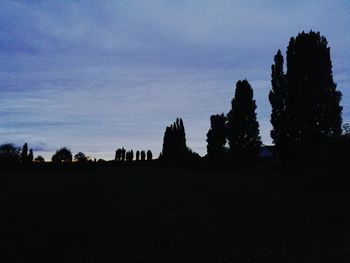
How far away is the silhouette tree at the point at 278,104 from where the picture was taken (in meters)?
43.0

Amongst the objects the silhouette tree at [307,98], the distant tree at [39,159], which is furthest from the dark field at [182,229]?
the distant tree at [39,159]

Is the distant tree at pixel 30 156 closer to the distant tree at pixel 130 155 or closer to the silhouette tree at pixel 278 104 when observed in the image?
the distant tree at pixel 130 155

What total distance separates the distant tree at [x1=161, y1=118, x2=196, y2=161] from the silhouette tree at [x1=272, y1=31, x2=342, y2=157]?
5721cm

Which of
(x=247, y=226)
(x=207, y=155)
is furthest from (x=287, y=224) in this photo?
(x=207, y=155)

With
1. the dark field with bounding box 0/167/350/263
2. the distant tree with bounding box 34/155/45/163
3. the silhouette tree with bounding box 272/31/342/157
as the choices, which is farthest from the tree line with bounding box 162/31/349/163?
the distant tree with bounding box 34/155/45/163

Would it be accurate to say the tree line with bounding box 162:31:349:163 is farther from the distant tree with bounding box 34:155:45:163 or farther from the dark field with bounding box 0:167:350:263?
the distant tree with bounding box 34:155:45:163

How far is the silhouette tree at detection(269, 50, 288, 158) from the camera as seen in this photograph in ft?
141

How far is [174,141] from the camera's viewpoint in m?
114

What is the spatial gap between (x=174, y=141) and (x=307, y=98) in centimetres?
7364

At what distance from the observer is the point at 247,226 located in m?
14.9

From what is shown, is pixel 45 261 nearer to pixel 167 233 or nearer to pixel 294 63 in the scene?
pixel 167 233

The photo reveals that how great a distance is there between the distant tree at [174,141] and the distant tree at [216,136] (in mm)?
9900

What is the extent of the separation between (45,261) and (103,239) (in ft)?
9.38

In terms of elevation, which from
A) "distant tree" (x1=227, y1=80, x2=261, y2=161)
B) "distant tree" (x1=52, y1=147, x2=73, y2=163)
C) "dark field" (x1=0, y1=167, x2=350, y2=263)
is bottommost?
"dark field" (x1=0, y1=167, x2=350, y2=263)
